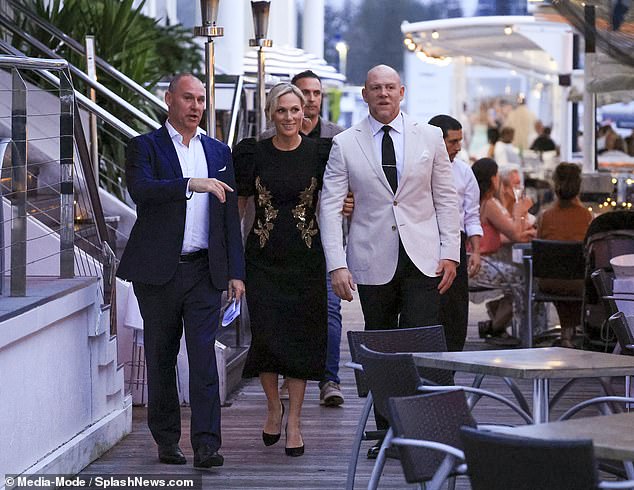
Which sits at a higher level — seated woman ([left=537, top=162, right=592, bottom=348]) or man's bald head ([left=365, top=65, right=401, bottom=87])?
man's bald head ([left=365, top=65, right=401, bottom=87])

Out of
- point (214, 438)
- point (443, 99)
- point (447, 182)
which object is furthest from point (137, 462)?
point (443, 99)

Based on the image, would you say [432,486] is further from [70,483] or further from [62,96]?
[62,96]

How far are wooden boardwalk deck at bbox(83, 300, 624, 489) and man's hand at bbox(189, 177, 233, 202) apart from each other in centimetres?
120

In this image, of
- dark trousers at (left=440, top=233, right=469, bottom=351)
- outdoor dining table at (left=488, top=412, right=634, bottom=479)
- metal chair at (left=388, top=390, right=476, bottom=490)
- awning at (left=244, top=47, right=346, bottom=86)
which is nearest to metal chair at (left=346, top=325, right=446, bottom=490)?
metal chair at (left=388, top=390, right=476, bottom=490)

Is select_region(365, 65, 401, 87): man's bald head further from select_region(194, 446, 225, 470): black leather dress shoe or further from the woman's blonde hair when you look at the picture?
select_region(194, 446, 225, 470): black leather dress shoe

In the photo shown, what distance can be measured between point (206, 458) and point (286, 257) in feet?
3.12

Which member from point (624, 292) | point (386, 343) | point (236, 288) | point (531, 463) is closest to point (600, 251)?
point (624, 292)

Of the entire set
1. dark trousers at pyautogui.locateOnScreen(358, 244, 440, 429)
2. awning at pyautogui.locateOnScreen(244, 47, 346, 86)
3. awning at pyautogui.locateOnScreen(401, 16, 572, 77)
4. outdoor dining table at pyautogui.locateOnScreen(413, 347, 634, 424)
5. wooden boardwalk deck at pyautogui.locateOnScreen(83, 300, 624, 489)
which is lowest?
wooden boardwalk deck at pyautogui.locateOnScreen(83, 300, 624, 489)

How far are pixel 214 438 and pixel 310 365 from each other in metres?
0.60

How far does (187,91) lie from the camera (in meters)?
6.16

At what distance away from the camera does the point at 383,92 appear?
246 inches

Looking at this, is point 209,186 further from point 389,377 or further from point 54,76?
point 54,76

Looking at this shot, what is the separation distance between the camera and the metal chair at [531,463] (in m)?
3.12

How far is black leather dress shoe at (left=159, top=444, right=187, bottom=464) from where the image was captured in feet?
20.9
